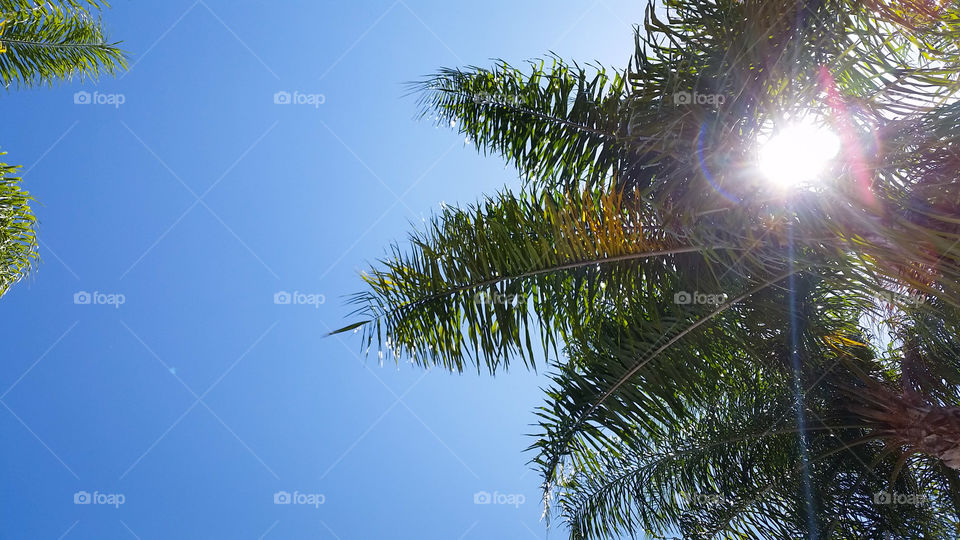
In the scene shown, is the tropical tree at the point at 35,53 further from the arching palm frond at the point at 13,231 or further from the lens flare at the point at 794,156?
the lens flare at the point at 794,156

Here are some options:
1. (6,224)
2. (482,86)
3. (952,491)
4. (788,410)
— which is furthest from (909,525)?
(6,224)

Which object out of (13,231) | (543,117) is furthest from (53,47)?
(543,117)

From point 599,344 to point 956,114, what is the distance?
2.44 meters

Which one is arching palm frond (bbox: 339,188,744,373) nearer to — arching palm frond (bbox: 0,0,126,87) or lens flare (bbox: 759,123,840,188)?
lens flare (bbox: 759,123,840,188)

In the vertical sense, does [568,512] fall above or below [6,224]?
below

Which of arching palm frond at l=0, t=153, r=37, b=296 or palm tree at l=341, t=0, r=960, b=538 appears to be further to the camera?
arching palm frond at l=0, t=153, r=37, b=296

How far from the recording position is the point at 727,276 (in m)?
4.39

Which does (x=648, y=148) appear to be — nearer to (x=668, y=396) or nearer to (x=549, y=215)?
(x=549, y=215)

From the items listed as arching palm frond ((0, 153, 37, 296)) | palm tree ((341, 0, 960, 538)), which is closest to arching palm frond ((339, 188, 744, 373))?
palm tree ((341, 0, 960, 538))

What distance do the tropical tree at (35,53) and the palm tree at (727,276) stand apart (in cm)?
262

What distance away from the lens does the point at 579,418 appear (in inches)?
171

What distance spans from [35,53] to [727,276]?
6.21 m

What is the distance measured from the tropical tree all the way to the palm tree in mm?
2617

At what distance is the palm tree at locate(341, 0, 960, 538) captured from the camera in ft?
11.2
